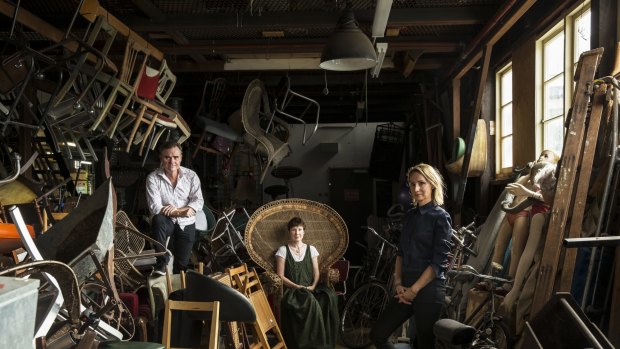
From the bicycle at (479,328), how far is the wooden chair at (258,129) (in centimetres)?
394

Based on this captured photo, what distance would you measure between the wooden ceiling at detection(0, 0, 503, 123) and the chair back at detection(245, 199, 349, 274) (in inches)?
67.4

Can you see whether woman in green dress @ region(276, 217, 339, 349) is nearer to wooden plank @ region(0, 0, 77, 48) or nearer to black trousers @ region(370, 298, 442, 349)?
black trousers @ region(370, 298, 442, 349)

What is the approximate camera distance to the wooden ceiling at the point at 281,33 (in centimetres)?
624

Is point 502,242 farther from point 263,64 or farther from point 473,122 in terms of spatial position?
point 263,64

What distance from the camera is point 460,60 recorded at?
7.45 meters

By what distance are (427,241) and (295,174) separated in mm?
6815

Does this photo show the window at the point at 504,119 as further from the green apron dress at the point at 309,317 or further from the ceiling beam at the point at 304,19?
the green apron dress at the point at 309,317

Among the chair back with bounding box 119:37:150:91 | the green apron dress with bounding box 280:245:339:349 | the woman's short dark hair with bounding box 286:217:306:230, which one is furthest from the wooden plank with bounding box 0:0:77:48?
the green apron dress with bounding box 280:245:339:349

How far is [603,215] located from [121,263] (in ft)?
12.7

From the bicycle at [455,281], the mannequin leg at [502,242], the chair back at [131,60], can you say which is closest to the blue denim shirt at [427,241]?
the bicycle at [455,281]

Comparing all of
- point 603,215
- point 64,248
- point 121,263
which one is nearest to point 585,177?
point 603,215

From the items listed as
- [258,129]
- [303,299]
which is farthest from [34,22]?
[303,299]

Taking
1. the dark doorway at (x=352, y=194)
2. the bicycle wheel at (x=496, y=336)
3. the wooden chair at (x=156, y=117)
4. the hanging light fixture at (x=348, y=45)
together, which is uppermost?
the hanging light fixture at (x=348, y=45)

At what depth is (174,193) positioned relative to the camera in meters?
5.79
